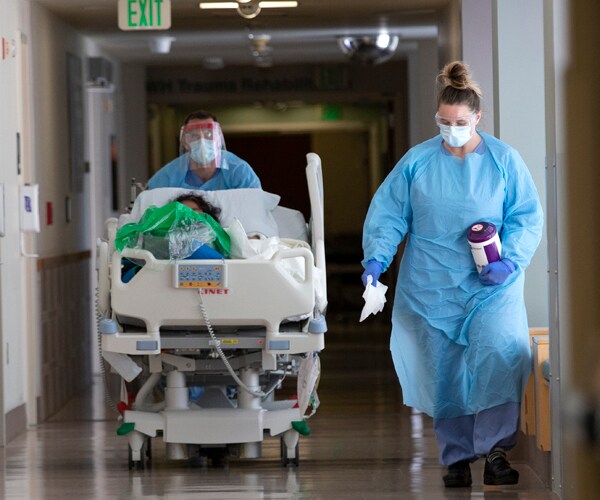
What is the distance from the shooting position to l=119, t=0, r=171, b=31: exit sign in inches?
242

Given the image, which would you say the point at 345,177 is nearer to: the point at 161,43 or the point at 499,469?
the point at 161,43

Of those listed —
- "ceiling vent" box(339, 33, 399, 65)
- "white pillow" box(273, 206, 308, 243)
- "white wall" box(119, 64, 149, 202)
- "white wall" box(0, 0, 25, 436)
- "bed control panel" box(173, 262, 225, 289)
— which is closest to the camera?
"bed control panel" box(173, 262, 225, 289)

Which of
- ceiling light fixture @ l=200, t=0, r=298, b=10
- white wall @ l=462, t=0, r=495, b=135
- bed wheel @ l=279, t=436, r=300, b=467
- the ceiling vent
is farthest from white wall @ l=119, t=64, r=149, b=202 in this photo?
bed wheel @ l=279, t=436, r=300, b=467

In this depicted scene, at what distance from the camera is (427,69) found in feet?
31.6

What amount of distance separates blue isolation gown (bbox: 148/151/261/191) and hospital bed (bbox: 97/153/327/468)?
30 cm

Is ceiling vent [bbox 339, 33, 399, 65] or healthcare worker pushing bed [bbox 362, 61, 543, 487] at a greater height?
ceiling vent [bbox 339, 33, 399, 65]

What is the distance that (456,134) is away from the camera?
3781 millimetres

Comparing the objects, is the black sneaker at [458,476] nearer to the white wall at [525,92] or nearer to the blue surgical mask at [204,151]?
the white wall at [525,92]

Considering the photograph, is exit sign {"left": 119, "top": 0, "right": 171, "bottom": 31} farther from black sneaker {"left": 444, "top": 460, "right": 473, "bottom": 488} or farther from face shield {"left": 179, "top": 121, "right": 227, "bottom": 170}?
black sneaker {"left": 444, "top": 460, "right": 473, "bottom": 488}

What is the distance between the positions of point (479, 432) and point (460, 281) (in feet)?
1.71

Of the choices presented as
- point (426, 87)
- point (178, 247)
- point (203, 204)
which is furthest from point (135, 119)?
Answer: point (178, 247)

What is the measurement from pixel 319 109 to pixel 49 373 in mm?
9999

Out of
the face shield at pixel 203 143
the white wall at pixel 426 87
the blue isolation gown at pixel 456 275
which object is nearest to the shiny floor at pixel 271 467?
Result: the blue isolation gown at pixel 456 275

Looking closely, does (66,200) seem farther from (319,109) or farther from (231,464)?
(319,109)
